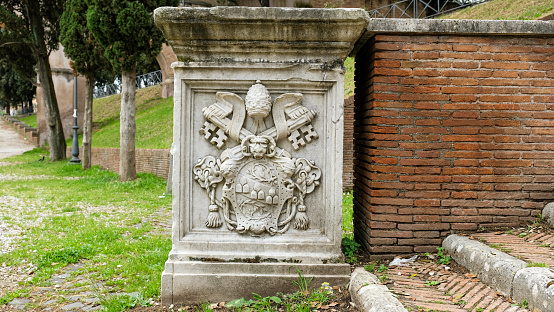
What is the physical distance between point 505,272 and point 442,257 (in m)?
0.92

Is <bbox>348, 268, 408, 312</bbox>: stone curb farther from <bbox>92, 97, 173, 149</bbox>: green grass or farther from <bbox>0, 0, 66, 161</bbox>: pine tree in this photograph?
<bbox>0, 0, 66, 161</bbox>: pine tree

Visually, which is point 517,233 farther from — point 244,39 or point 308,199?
point 244,39

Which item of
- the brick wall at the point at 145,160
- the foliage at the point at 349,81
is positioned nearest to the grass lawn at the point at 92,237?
the brick wall at the point at 145,160

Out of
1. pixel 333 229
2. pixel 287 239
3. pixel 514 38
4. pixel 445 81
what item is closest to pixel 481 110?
pixel 445 81

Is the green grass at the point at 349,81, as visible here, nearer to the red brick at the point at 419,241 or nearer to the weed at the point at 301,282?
the red brick at the point at 419,241

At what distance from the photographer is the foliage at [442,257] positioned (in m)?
3.52

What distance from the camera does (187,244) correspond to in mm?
3365

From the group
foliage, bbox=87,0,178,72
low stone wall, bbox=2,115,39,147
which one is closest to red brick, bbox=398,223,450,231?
foliage, bbox=87,0,178,72

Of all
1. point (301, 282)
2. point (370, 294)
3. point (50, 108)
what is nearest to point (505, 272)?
point (370, 294)

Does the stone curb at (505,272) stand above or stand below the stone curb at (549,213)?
below

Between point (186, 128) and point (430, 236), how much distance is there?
2.45 metres

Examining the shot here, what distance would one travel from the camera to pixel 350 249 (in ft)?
13.0

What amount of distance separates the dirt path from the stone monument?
24.2 m

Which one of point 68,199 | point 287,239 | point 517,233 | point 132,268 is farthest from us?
point 68,199
